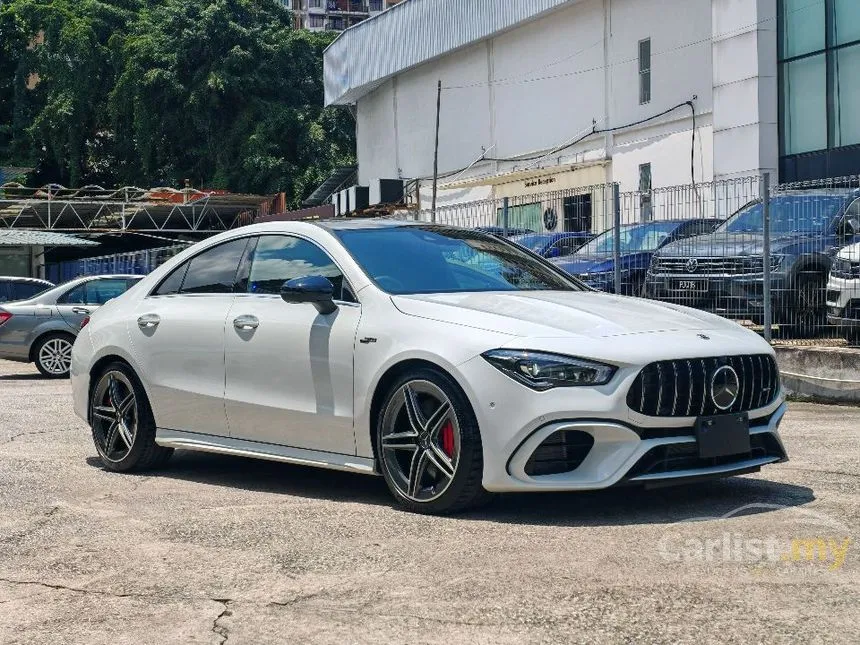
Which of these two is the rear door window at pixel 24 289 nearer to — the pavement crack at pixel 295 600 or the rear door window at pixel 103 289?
the rear door window at pixel 103 289

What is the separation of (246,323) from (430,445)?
1.54m

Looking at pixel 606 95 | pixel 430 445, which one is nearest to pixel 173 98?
pixel 606 95

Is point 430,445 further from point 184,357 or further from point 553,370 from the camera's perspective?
point 184,357

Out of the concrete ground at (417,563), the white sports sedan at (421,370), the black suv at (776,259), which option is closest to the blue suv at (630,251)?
the black suv at (776,259)

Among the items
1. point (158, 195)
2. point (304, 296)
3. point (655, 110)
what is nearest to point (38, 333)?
point (304, 296)

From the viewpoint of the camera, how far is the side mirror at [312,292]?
21.8 ft

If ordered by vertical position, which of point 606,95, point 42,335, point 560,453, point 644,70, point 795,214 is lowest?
point 560,453

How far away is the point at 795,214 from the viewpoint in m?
12.9

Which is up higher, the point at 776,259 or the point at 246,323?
the point at 776,259

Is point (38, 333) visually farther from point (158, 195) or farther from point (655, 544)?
point (158, 195)

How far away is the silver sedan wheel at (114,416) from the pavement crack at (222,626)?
3360 mm

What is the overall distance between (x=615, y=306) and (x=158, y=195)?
1765 inches

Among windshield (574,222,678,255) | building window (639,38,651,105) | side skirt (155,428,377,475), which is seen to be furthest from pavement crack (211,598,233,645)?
building window (639,38,651,105)

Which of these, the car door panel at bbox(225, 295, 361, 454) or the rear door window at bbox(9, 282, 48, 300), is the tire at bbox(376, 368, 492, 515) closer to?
the car door panel at bbox(225, 295, 361, 454)
